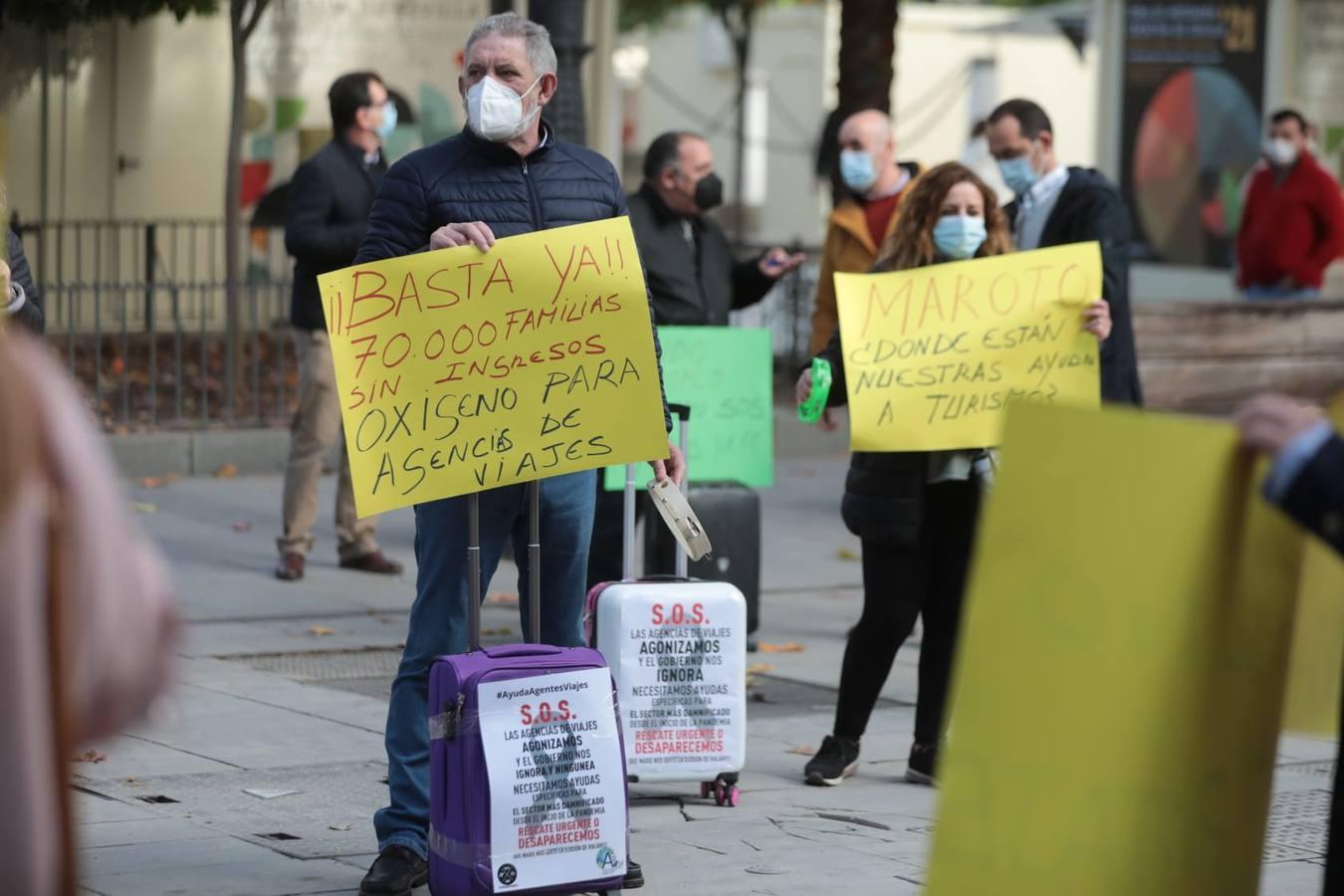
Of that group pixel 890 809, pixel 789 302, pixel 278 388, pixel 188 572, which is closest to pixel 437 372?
pixel 890 809

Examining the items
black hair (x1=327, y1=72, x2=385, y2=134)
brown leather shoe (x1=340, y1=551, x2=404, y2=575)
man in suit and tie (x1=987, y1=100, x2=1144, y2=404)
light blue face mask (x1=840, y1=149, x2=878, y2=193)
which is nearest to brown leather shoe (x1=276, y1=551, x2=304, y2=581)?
brown leather shoe (x1=340, y1=551, x2=404, y2=575)

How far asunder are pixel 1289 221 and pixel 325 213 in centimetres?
780

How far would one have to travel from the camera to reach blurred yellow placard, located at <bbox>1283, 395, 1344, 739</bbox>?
3.30 meters

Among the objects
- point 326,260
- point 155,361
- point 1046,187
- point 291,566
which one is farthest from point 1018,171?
point 155,361

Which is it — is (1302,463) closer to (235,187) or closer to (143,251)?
(235,187)

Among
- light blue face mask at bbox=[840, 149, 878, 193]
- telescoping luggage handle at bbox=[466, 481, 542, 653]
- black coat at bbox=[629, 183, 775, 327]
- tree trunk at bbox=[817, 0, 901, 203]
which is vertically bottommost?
telescoping luggage handle at bbox=[466, 481, 542, 653]

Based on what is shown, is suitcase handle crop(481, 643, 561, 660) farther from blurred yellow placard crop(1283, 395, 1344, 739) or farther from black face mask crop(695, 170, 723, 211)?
black face mask crop(695, 170, 723, 211)

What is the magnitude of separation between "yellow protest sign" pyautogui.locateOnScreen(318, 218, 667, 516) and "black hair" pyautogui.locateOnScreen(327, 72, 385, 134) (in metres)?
4.28

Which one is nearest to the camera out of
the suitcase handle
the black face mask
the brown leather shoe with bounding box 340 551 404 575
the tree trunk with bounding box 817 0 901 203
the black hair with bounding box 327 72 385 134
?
the suitcase handle

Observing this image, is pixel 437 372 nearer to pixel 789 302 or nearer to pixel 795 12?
pixel 789 302

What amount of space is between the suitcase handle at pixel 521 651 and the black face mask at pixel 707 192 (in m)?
3.19

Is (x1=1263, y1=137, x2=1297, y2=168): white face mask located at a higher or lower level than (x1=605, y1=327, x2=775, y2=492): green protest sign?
higher

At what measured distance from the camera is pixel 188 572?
938cm

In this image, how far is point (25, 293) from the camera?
5.50m
